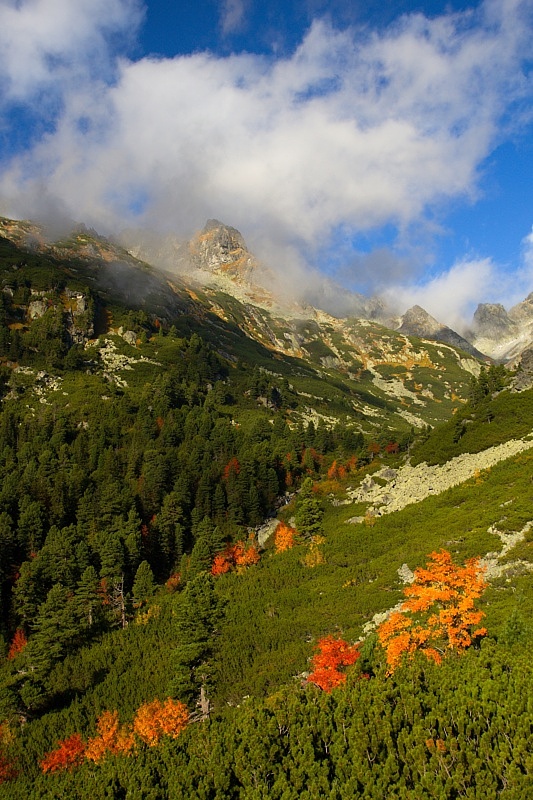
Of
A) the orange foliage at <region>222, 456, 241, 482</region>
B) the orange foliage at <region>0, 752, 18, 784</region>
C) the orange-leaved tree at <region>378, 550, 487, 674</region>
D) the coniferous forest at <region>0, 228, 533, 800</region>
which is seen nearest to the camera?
the coniferous forest at <region>0, 228, 533, 800</region>

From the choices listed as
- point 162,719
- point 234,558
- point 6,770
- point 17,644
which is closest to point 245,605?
point 234,558

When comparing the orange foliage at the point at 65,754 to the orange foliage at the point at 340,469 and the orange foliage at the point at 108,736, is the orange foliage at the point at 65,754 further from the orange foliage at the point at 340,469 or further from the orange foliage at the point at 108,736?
the orange foliage at the point at 340,469

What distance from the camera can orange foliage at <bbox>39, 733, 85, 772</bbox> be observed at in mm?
33938

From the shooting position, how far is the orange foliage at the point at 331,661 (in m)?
31.5

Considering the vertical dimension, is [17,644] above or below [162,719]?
above

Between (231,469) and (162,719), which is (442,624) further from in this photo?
(231,469)

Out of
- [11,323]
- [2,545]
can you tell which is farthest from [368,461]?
[11,323]

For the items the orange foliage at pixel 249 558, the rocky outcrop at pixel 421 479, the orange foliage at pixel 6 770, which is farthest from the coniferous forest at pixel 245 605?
the rocky outcrop at pixel 421 479

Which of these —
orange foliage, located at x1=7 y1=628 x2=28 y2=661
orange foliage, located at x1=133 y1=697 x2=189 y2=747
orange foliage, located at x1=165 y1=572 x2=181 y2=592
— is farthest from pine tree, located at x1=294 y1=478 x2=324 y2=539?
orange foliage, located at x1=7 y1=628 x2=28 y2=661

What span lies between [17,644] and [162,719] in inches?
1248

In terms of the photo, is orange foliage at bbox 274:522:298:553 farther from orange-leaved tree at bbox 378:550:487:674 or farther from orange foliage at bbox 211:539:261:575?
orange-leaved tree at bbox 378:550:487:674

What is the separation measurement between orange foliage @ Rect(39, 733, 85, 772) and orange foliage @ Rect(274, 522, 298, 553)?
1510 inches

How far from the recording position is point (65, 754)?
3503cm

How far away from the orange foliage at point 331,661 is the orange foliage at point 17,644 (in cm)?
3984
